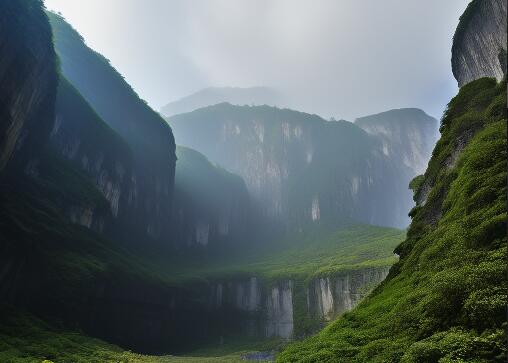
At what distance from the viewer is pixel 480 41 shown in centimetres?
3912

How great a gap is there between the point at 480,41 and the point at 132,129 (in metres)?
90.2

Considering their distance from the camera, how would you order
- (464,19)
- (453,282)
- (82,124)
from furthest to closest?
(82,124) < (464,19) < (453,282)

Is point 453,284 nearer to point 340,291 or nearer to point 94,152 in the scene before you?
point 340,291

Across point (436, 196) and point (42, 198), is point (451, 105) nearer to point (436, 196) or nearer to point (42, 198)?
point (436, 196)

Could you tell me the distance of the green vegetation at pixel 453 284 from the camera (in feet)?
35.6

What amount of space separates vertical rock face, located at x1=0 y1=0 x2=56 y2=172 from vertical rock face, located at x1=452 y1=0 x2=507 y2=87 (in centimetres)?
4480

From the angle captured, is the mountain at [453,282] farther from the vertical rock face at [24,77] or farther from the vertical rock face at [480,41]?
the vertical rock face at [24,77]

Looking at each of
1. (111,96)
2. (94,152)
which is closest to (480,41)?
(94,152)

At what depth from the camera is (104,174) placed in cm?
8150

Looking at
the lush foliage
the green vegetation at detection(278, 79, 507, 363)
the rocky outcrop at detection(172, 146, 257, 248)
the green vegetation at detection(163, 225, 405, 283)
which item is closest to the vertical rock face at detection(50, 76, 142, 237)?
the green vegetation at detection(163, 225, 405, 283)

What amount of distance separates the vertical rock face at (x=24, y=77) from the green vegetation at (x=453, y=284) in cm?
3641

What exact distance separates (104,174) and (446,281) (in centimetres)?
7742

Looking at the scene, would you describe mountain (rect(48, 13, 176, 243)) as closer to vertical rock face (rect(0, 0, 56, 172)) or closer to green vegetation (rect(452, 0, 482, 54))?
vertical rock face (rect(0, 0, 56, 172))

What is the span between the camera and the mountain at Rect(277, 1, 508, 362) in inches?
428
